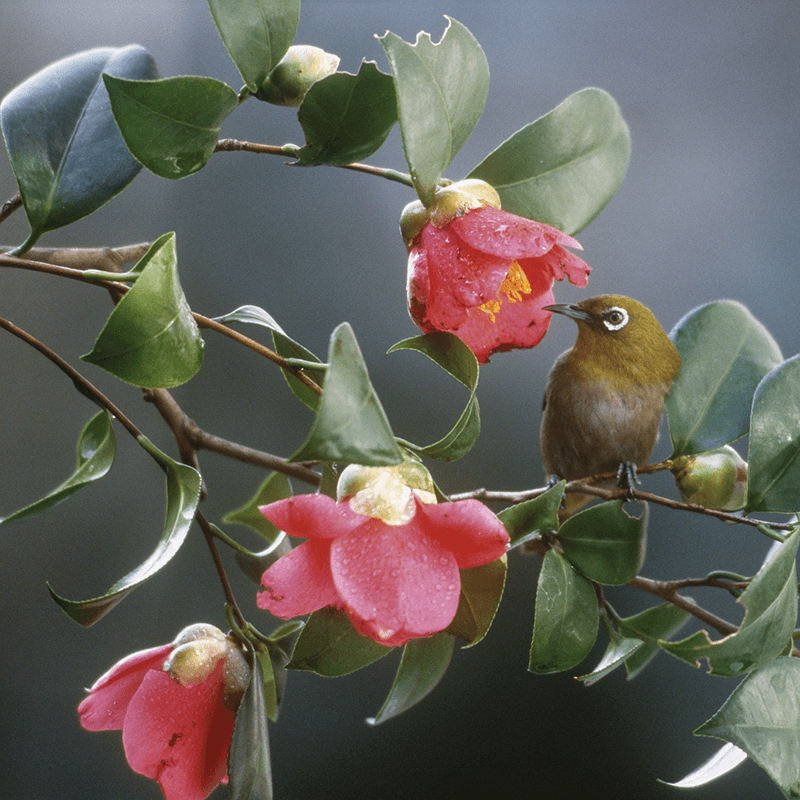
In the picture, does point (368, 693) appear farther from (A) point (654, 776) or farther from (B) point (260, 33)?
(B) point (260, 33)

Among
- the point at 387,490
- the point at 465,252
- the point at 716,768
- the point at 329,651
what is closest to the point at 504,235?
the point at 465,252

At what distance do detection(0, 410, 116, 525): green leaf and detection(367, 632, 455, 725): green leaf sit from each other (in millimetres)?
205

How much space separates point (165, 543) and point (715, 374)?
389 mm

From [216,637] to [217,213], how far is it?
1.42 m

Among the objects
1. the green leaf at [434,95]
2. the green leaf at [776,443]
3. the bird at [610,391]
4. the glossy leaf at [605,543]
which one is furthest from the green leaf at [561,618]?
the bird at [610,391]

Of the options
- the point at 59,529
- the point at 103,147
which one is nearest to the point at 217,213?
the point at 59,529

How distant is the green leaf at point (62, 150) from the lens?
0.42 metres

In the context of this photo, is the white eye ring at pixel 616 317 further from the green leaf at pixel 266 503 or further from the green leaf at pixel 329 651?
the green leaf at pixel 329 651

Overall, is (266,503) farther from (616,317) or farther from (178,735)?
(616,317)

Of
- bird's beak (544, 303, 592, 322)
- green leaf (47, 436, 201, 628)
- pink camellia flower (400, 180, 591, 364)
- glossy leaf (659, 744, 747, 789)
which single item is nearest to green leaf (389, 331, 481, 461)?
pink camellia flower (400, 180, 591, 364)

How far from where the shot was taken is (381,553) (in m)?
0.32

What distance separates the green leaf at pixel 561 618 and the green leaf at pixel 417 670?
56 mm

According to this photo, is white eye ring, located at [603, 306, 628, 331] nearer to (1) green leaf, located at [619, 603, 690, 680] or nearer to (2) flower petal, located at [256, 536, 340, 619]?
(1) green leaf, located at [619, 603, 690, 680]

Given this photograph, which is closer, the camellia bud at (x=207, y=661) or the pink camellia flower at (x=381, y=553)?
the pink camellia flower at (x=381, y=553)
